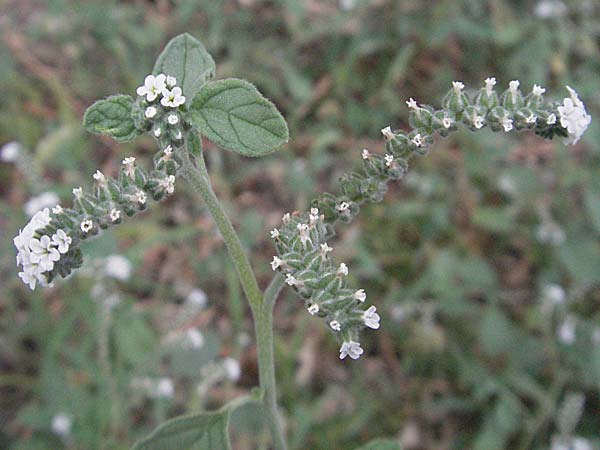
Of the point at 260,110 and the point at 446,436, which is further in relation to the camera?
the point at 446,436

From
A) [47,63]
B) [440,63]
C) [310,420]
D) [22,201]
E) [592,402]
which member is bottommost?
[592,402]

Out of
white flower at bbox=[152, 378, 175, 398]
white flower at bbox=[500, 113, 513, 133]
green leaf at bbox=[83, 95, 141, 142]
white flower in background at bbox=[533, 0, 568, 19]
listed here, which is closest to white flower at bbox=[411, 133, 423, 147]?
white flower at bbox=[500, 113, 513, 133]

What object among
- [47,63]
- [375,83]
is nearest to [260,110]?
[375,83]

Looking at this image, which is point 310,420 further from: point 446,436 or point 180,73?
point 180,73

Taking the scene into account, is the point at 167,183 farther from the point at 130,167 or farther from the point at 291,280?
the point at 291,280

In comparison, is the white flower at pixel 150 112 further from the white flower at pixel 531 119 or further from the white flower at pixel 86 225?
the white flower at pixel 531 119

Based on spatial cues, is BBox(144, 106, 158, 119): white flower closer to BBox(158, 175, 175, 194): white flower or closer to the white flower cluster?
BBox(158, 175, 175, 194): white flower

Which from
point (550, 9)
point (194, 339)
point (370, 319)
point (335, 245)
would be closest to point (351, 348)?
point (370, 319)
